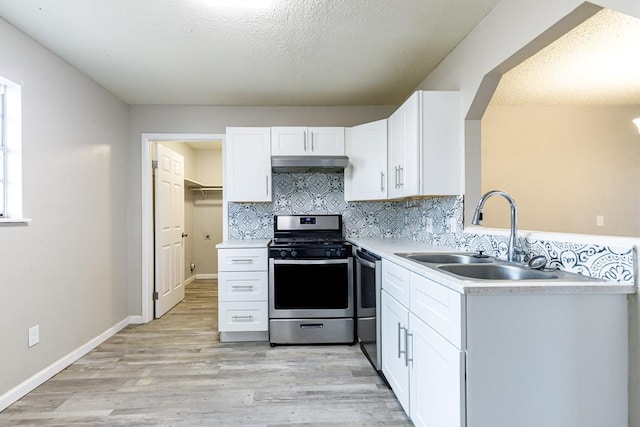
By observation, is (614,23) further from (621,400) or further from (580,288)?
(621,400)

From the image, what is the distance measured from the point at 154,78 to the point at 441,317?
294 centimetres

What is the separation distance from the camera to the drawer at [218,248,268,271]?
3.01 metres

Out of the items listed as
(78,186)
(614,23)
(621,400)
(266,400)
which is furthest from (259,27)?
(621,400)

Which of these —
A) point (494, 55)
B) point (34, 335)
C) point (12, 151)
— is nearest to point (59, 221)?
point (12, 151)

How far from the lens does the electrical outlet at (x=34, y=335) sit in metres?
2.20

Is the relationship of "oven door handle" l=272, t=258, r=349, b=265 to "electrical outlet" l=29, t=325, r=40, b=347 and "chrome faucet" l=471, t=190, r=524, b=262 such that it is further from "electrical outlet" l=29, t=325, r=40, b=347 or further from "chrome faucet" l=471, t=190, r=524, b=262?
"electrical outlet" l=29, t=325, r=40, b=347

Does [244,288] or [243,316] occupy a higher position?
[244,288]

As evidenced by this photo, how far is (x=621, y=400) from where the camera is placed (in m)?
1.21

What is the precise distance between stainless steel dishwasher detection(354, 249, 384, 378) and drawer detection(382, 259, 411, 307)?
9cm

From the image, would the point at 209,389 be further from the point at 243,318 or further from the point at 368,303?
the point at 368,303

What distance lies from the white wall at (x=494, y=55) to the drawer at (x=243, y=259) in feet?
5.81

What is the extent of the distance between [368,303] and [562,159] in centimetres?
277

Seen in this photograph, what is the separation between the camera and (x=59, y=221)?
248 centimetres

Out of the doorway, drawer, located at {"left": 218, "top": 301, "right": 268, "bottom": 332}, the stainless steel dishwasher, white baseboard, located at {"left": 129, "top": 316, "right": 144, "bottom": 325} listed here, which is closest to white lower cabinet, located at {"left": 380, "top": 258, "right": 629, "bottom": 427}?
the stainless steel dishwasher
